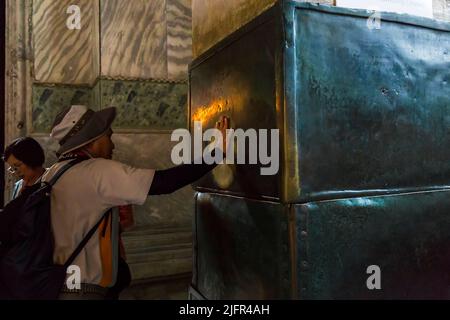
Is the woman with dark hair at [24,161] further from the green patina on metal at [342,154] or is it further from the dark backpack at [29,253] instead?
the green patina on metal at [342,154]

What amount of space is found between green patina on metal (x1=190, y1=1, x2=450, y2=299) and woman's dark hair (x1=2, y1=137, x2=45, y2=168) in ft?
5.95

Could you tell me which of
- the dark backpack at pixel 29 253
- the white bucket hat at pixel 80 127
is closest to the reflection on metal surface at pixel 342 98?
the white bucket hat at pixel 80 127

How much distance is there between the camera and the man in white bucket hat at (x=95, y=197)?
186cm

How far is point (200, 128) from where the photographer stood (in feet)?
7.66

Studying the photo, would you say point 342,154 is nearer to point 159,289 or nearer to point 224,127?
point 224,127

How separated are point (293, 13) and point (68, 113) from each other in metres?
1.42

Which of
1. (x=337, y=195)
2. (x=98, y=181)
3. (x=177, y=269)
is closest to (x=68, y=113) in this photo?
(x=98, y=181)

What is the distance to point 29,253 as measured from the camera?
6.15 ft

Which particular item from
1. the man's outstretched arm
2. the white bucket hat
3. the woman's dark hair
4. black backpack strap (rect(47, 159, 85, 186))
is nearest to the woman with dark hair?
the woman's dark hair

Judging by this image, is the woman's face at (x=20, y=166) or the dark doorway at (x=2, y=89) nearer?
the woman's face at (x=20, y=166)

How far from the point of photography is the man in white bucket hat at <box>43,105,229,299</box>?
186cm

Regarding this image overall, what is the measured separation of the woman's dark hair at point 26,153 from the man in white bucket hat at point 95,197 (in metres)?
0.99

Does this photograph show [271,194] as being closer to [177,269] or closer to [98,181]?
[98,181]

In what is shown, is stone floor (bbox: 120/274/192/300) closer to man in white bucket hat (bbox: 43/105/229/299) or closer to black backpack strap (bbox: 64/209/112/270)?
man in white bucket hat (bbox: 43/105/229/299)
